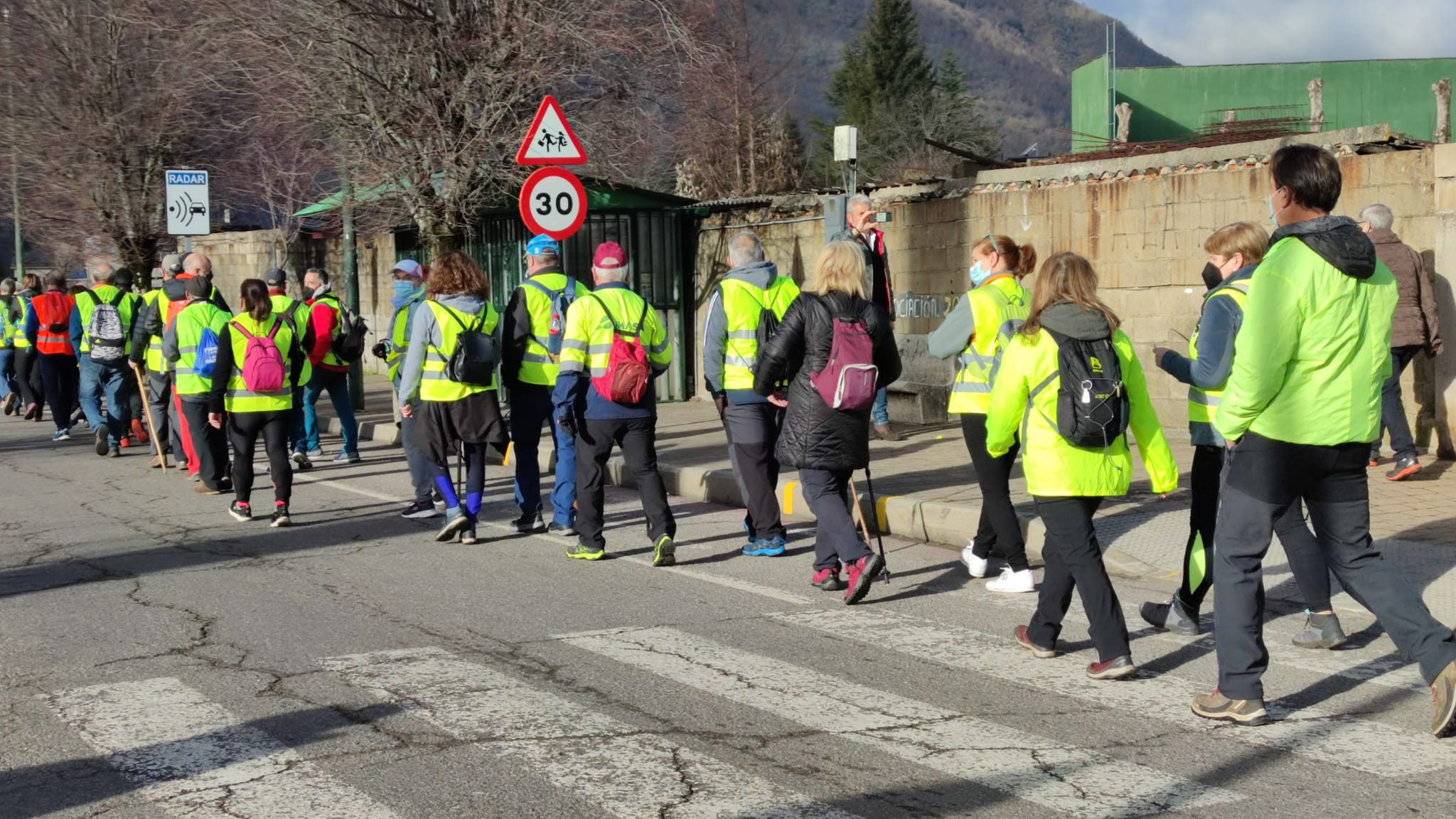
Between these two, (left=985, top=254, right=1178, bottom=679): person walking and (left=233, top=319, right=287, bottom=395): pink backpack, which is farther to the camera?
(left=233, top=319, right=287, bottom=395): pink backpack

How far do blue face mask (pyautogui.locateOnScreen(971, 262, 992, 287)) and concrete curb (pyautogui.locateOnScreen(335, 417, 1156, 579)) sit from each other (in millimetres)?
1331

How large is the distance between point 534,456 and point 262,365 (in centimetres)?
200

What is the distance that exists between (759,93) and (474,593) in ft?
147

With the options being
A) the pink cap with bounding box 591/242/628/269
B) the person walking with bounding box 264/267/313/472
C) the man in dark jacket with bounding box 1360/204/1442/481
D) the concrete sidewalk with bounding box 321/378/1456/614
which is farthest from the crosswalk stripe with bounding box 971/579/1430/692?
the person walking with bounding box 264/267/313/472

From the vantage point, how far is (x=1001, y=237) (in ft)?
25.9

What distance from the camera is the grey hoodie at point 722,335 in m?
8.84

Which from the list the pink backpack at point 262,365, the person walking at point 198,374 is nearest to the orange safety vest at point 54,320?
the person walking at point 198,374

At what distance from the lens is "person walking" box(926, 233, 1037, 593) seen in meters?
7.75

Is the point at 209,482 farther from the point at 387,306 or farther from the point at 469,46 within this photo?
the point at 387,306

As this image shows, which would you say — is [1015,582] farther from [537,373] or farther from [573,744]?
[537,373]

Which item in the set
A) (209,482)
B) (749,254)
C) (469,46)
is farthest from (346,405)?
(749,254)

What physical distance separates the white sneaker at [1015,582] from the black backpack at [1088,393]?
196cm

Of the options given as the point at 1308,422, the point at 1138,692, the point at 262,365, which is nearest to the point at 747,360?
the point at 1138,692

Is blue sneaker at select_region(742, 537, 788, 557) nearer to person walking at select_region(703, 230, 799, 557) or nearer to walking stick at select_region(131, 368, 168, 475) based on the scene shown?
person walking at select_region(703, 230, 799, 557)
